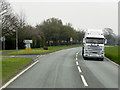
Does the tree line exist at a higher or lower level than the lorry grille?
higher

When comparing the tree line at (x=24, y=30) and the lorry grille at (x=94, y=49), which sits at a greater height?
the tree line at (x=24, y=30)

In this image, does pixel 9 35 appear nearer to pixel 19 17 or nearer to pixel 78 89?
pixel 19 17

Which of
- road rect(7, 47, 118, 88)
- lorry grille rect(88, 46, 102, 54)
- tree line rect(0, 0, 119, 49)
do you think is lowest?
road rect(7, 47, 118, 88)

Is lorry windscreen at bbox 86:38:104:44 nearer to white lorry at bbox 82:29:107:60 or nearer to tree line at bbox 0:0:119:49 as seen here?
white lorry at bbox 82:29:107:60

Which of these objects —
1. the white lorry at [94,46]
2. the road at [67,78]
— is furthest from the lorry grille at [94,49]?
the road at [67,78]

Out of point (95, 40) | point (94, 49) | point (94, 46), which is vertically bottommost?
point (94, 49)

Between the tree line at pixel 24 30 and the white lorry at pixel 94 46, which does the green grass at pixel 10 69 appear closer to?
the white lorry at pixel 94 46

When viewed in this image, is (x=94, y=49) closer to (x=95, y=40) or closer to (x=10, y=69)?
(x=95, y=40)

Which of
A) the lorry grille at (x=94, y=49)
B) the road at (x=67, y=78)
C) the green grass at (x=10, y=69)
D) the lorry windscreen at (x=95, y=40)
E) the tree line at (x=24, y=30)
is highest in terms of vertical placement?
the tree line at (x=24, y=30)

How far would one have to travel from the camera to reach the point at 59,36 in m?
84.9

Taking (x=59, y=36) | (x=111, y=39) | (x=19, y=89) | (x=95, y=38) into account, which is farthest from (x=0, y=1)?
(x=111, y=39)

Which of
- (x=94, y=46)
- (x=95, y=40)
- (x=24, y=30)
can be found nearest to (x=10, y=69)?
(x=94, y=46)

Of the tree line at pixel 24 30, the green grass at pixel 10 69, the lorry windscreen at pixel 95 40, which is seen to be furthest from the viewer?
the tree line at pixel 24 30

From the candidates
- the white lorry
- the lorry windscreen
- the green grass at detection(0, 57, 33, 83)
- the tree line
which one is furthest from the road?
the tree line
